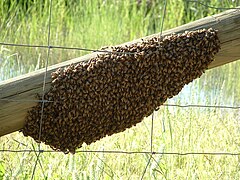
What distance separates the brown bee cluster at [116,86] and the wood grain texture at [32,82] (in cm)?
4

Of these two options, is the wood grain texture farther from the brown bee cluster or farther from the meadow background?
the meadow background

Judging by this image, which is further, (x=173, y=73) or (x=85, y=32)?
(x=85, y=32)

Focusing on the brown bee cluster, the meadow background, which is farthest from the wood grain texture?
the meadow background

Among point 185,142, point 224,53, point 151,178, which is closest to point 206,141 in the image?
point 185,142

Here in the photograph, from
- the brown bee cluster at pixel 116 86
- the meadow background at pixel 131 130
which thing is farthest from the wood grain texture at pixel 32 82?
the meadow background at pixel 131 130

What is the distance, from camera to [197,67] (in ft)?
8.05

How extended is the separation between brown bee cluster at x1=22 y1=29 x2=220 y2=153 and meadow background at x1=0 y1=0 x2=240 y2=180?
50 centimetres

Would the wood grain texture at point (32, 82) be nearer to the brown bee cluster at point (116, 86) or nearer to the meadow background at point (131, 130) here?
the brown bee cluster at point (116, 86)

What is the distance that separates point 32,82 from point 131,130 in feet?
7.08

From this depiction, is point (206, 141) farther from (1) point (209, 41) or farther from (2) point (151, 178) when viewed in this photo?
(1) point (209, 41)

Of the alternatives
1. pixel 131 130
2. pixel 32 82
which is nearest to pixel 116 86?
pixel 32 82

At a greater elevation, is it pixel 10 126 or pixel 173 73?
pixel 173 73

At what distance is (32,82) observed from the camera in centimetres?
231

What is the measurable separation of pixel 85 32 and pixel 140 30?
2.40 ft
